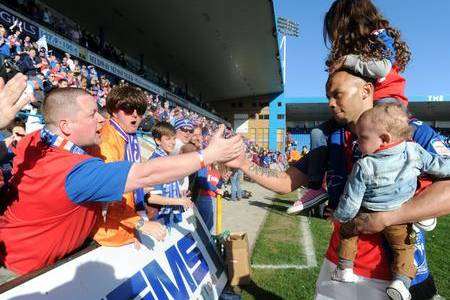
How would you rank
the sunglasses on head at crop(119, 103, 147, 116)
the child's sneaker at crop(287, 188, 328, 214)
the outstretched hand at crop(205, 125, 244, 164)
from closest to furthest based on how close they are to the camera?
the outstretched hand at crop(205, 125, 244, 164)
the child's sneaker at crop(287, 188, 328, 214)
the sunglasses on head at crop(119, 103, 147, 116)

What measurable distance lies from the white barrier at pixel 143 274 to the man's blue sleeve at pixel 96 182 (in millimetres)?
462

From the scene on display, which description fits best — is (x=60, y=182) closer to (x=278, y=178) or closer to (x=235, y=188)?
(x=278, y=178)

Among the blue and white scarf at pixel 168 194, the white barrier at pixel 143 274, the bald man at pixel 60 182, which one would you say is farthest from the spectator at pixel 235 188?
the bald man at pixel 60 182

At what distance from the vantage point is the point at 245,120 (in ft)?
161

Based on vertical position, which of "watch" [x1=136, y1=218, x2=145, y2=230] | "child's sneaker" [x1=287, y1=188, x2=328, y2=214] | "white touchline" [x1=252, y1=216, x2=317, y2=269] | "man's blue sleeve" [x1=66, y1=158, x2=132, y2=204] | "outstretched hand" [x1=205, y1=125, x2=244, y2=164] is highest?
"outstretched hand" [x1=205, y1=125, x2=244, y2=164]

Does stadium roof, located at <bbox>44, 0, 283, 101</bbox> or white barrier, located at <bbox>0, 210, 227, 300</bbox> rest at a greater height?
stadium roof, located at <bbox>44, 0, 283, 101</bbox>

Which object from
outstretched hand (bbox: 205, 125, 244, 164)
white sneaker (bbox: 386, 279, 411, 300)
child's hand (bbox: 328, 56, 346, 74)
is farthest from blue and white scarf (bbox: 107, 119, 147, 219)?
white sneaker (bbox: 386, 279, 411, 300)

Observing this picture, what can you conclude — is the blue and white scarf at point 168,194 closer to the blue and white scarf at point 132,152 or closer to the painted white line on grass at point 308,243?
the blue and white scarf at point 132,152

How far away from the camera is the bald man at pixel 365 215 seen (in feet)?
6.00

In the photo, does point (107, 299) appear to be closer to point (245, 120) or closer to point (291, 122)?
point (245, 120)

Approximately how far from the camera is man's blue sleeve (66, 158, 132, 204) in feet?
6.93

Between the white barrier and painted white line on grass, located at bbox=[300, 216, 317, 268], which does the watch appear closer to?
the white barrier

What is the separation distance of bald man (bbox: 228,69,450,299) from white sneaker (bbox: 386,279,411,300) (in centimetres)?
11

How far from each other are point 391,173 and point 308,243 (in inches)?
225
